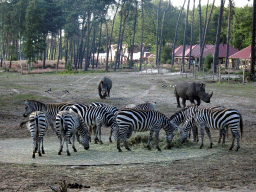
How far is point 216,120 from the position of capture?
13.3 metres

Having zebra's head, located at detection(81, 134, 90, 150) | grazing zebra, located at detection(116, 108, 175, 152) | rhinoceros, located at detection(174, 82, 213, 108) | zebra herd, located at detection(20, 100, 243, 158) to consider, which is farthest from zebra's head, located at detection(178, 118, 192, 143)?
rhinoceros, located at detection(174, 82, 213, 108)

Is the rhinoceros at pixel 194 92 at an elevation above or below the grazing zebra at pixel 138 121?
above

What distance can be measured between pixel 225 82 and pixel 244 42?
50380 millimetres

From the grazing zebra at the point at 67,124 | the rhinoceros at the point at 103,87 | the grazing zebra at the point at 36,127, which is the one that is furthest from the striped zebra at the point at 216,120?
the rhinoceros at the point at 103,87

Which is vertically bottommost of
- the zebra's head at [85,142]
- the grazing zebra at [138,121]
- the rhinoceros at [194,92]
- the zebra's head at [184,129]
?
the zebra's head at [85,142]

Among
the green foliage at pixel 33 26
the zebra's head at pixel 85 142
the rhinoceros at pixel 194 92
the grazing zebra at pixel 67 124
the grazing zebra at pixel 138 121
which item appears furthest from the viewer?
the green foliage at pixel 33 26

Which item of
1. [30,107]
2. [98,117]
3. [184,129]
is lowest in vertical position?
[184,129]

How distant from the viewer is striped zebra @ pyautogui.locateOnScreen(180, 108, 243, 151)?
1309 centimetres

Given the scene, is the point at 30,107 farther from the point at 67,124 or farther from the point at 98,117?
the point at 67,124

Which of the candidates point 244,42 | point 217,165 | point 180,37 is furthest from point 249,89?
point 180,37

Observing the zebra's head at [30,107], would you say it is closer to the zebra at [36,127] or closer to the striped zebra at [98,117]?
the striped zebra at [98,117]

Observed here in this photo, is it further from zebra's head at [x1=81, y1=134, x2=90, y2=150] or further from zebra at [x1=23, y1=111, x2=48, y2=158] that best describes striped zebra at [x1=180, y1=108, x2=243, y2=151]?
zebra at [x1=23, y1=111, x2=48, y2=158]

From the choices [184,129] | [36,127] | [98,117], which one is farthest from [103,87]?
[36,127]

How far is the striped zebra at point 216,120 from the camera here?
13.1 meters
